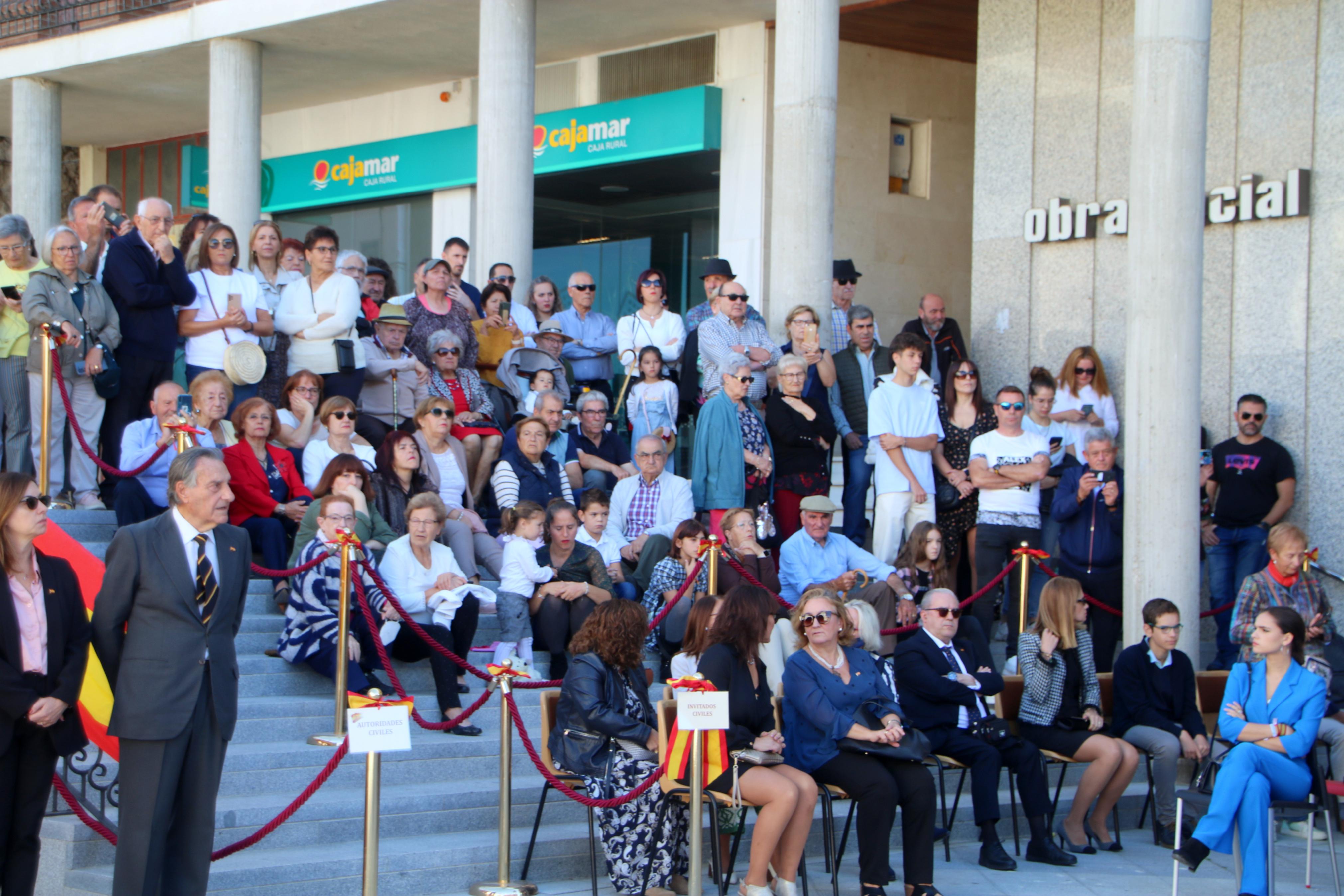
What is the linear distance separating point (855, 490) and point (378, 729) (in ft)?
20.7

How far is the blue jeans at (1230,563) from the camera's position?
10477mm

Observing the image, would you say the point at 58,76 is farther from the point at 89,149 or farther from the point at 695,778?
the point at 695,778

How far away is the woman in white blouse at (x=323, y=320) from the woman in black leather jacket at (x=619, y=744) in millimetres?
3885

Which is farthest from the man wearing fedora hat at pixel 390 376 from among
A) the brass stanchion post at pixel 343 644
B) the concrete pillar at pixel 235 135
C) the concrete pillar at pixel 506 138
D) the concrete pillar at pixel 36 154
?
the concrete pillar at pixel 36 154

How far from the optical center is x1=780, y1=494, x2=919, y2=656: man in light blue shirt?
9188 millimetres

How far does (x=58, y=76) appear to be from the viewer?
723 inches

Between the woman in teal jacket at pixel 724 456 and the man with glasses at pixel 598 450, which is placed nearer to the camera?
the woman in teal jacket at pixel 724 456

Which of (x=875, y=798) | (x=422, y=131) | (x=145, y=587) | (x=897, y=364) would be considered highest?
(x=422, y=131)

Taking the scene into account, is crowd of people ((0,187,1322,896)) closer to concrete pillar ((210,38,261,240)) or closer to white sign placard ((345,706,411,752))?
white sign placard ((345,706,411,752))

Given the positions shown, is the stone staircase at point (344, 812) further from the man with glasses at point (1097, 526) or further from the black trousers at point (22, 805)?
the man with glasses at point (1097, 526)

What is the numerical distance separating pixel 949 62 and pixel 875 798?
12248 millimetres

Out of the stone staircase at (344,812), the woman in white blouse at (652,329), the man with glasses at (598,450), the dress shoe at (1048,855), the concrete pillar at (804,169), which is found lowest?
the dress shoe at (1048,855)

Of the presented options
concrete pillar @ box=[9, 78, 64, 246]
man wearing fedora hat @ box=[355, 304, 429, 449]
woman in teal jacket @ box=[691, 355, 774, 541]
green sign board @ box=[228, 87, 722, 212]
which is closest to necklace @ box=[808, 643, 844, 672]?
woman in teal jacket @ box=[691, 355, 774, 541]

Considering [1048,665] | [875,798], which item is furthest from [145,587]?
[1048,665]
